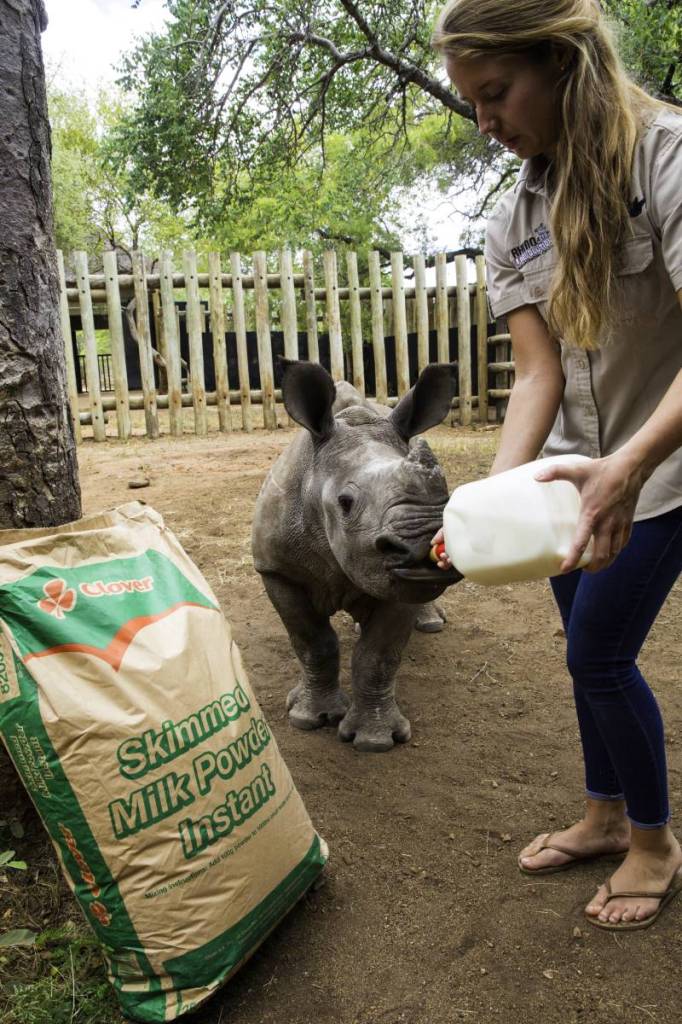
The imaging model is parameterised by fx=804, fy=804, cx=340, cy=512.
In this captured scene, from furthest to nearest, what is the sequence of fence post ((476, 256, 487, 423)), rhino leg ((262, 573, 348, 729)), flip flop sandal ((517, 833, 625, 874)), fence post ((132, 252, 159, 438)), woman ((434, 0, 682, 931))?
fence post ((476, 256, 487, 423)) → fence post ((132, 252, 159, 438)) → rhino leg ((262, 573, 348, 729)) → flip flop sandal ((517, 833, 625, 874)) → woman ((434, 0, 682, 931))

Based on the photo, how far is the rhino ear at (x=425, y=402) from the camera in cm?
334

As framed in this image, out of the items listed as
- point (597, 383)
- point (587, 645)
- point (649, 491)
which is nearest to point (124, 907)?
point (587, 645)

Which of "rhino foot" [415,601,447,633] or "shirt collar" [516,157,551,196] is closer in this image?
"shirt collar" [516,157,551,196]

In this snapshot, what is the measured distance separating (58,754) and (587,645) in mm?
→ 1372

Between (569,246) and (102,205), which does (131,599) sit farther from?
(102,205)

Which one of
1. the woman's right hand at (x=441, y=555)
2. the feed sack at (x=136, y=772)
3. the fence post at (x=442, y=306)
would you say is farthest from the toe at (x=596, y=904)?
the fence post at (x=442, y=306)

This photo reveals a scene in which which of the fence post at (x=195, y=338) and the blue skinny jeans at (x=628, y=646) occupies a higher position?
the fence post at (x=195, y=338)

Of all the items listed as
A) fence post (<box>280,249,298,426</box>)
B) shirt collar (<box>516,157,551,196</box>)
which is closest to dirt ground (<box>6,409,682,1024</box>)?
shirt collar (<box>516,157,551,196</box>)

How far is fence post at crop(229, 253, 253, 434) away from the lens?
1099 cm

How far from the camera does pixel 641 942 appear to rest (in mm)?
2229

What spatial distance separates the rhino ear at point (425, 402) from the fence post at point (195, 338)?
785 centimetres

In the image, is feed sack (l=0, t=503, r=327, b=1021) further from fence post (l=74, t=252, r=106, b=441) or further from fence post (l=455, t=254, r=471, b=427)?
fence post (l=455, t=254, r=471, b=427)

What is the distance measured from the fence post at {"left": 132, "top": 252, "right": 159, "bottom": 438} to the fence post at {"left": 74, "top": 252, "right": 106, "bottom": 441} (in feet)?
1.96

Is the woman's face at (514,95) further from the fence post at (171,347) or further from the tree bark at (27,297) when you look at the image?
the fence post at (171,347)
